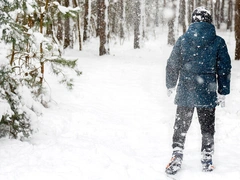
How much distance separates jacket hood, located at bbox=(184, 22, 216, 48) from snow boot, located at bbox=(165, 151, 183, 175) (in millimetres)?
1470

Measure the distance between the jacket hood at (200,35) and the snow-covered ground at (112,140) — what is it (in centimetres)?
173

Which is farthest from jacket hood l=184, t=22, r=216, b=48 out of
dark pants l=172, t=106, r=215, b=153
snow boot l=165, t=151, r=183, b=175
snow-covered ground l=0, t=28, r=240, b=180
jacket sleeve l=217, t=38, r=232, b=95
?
snow-covered ground l=0, t=28, r=240, b=180

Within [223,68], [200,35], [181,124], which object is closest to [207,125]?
[181,124]

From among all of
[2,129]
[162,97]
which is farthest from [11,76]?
[162,97]

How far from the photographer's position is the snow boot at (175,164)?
4.07m

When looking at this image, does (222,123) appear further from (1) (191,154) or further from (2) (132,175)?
(2) (132,175)

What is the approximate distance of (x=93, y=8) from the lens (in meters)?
32.3

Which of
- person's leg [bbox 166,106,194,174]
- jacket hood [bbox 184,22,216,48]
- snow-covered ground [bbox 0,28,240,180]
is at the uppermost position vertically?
jacket hood [bbox 184,22,216,48]

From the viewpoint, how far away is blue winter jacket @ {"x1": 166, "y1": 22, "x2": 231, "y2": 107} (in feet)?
12.9

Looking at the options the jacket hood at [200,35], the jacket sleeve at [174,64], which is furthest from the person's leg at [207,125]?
the jacket hood at [200,35]

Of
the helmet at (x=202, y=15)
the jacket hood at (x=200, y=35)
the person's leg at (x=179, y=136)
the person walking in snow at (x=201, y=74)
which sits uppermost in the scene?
the helmet at (x=202, y=15)

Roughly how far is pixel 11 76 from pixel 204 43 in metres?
2.87

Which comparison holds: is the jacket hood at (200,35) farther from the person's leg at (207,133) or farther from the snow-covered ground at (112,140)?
the snow-covered ground at (112,140)

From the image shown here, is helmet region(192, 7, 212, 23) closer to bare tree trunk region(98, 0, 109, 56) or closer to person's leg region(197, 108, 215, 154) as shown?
person's leg region(197, 108, 215, 154)
